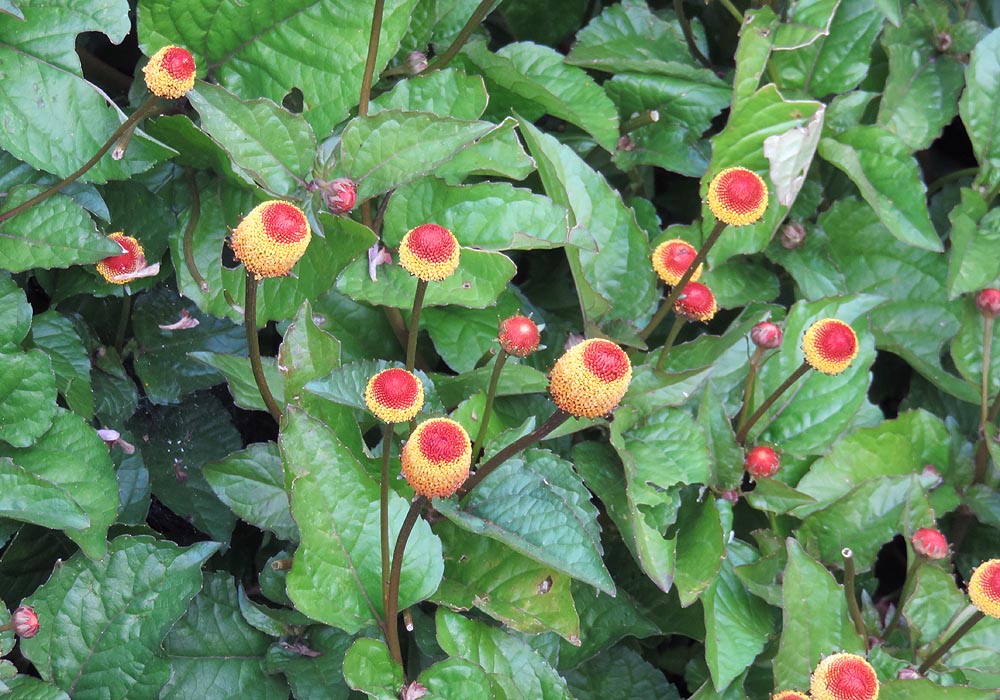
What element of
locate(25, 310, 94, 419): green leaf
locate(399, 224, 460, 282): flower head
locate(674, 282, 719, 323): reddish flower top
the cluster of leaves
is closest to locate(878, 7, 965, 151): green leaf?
the cluster of leaves

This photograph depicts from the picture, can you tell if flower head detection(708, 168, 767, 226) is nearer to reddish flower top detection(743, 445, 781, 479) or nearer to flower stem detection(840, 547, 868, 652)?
reddish flower top detection(743, 445, 781, 479)

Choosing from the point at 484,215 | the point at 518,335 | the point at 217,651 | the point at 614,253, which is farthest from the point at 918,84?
the point at 217,651

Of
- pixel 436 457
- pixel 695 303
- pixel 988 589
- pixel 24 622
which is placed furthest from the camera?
pixel 695 303

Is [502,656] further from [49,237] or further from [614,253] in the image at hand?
[49,237]

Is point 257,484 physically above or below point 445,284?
below

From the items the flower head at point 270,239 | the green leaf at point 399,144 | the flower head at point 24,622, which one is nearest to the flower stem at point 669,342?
the green leaf at point 399,144

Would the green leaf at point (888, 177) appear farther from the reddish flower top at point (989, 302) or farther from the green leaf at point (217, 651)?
the green leaf at point (217, 651)
